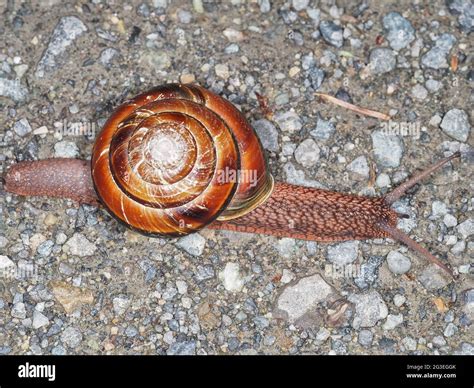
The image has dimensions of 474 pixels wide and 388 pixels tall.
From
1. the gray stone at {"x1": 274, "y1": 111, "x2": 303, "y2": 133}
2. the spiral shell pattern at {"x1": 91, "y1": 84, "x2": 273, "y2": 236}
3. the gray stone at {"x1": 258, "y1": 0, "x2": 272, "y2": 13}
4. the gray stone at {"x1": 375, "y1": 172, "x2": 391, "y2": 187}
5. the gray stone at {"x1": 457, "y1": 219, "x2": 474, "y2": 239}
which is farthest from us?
the gray stone at {"x1": 258, "y1": 0, "x2": 272, "y2": 13}

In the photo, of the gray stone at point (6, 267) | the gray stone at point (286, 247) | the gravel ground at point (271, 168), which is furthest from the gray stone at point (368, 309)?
the gray stone at point (6, 267)

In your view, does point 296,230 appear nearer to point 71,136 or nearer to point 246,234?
point 246,234

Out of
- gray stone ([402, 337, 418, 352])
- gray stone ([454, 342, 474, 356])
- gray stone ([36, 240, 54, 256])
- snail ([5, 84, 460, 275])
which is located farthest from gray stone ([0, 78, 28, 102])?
gray stone ([454, 342, 474, 356])

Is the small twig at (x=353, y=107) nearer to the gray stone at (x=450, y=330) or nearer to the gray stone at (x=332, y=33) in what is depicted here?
the gray stone at (x=332, y=33)

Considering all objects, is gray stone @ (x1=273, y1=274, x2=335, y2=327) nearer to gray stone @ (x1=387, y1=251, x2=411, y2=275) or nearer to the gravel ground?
the gravel ground

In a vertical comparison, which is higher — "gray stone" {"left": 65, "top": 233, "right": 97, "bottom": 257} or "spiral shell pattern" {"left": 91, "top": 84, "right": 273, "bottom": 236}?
"spiral shell pattern" {"left": 91, "top": 84, "right": 273, "bottom": 236}

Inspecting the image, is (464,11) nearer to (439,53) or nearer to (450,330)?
(439,53)
